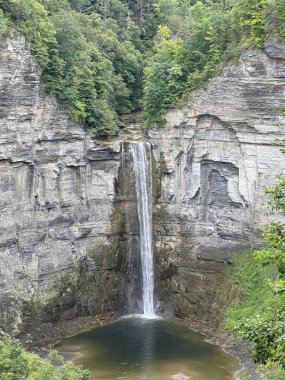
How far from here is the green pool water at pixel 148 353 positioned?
34.4m

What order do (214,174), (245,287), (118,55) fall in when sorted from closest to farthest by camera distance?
1. (245,287)
2. (214,174)
3. (118,55)

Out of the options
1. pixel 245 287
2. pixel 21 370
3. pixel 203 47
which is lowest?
pixel 21 370

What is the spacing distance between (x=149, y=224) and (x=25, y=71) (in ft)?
39.2

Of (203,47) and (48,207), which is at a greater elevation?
(203,47)

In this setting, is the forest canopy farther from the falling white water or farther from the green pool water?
the green pool water

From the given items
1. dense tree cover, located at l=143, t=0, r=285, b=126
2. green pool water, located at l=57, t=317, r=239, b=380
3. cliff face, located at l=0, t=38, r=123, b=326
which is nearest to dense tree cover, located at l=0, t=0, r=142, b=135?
cliff face, located at l=0, t=38, r=123, b=326

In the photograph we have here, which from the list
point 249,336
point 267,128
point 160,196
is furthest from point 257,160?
point 249,336

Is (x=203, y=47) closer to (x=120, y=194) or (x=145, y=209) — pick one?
(x=120, y=194)

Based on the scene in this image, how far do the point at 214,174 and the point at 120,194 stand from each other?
5.76 metres

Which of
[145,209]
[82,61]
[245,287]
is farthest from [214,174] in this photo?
[82,61]

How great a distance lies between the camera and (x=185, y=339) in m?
38.9

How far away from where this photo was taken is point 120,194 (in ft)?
143

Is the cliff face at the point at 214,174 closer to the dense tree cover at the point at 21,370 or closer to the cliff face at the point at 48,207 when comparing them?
the cliff face at the point at 48,207

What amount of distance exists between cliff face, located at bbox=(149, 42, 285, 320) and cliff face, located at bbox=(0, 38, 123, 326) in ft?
11.1
